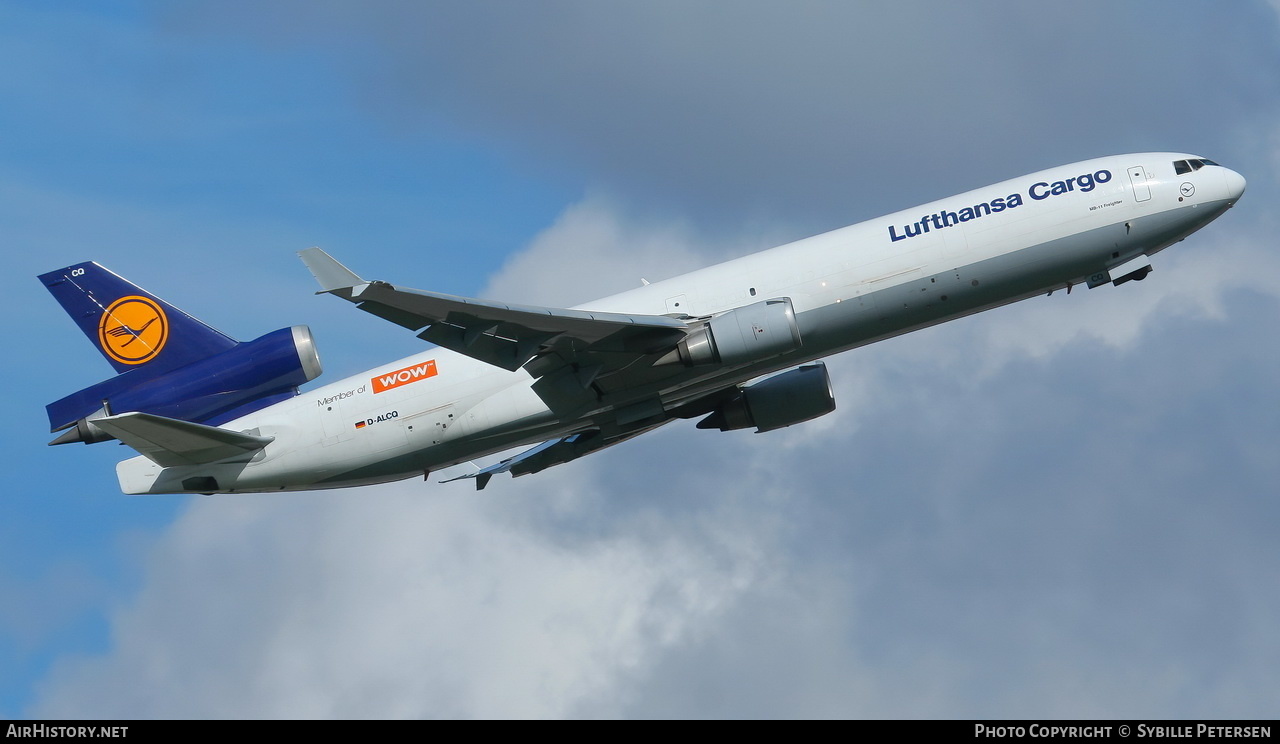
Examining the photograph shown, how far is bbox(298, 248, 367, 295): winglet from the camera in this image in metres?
32.2

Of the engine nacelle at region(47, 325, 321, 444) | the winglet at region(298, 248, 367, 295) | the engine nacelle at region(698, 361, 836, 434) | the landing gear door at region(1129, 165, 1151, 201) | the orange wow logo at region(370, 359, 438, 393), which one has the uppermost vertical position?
the winglet at region(298, 248, 367, 295)

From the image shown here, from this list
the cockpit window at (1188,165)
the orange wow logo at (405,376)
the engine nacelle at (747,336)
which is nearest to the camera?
the engine nacelle at (747,336)

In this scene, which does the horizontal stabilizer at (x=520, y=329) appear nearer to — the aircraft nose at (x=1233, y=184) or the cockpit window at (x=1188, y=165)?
the cockpit window at (x=1188, y=165)

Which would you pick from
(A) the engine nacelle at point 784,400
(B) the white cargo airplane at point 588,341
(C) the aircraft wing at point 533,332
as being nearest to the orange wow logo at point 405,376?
(B) the white cargo airplane at point 588,341

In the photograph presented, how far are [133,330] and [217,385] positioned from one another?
3780 millimetres

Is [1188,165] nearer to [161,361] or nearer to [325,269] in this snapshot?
[325,269]

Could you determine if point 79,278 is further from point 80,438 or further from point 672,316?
point 672,316

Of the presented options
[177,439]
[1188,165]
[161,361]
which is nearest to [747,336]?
[1188,165]

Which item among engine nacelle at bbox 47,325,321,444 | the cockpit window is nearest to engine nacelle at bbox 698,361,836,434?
the cockpit window

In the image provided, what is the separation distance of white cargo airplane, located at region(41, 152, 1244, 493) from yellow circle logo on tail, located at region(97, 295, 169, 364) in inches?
1.9

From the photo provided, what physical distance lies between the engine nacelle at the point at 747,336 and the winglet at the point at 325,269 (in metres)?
10.2

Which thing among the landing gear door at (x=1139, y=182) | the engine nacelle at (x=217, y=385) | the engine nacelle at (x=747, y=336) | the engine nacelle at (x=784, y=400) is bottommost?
the engine nacelle at (x=784, y=400)

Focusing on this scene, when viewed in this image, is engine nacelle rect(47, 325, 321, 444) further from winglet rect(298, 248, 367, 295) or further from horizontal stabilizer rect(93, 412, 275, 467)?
winglet rect(298, 248, 367, 295)

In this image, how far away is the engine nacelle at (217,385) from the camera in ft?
135
